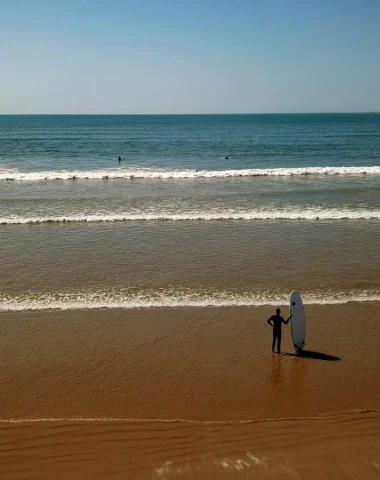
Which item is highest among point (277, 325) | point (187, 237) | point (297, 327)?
point (187, 237)

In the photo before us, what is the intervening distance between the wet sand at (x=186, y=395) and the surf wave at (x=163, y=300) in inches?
15.4

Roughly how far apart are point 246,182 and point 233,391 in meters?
25.3

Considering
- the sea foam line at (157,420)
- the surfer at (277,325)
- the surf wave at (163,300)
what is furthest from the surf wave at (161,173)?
the sea foam line at (157,420)

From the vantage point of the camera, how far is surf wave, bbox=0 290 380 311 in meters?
12.7

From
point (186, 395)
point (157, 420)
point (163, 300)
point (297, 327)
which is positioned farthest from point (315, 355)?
point (163, 300)

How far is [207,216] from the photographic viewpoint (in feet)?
72.7

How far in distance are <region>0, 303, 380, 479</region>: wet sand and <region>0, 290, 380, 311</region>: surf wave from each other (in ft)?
1.28

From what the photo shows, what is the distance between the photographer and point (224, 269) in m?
15.1

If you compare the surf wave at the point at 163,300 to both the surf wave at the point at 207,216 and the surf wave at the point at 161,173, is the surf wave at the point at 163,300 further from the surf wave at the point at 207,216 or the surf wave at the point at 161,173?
the surf wave at the point at 161,173

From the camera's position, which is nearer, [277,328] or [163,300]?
[277,328]

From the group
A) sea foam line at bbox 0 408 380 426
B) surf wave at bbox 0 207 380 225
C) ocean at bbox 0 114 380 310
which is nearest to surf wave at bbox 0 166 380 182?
ocean at bbox 0 114 380 310

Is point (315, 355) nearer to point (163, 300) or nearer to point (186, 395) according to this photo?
point (186, 395)

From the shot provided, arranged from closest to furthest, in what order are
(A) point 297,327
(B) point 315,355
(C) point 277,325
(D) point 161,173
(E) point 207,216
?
(C) point 277,325, (B) point 315,355, (A) point 297,327, (E) point 207,216, (D) point 161,173

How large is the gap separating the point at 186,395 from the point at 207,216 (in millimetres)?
14143
